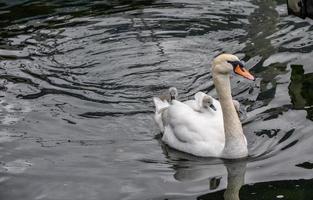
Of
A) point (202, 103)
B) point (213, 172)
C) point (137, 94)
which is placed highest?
point (202, 103)

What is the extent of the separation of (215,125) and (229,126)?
0.40 m

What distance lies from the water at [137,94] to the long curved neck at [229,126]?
14cm

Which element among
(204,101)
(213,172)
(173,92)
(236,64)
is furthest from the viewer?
(173,92)

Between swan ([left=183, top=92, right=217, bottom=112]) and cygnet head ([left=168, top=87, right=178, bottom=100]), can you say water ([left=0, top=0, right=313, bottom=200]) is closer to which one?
cygnet head ([left=168, top=87, right=178, bottom=100])

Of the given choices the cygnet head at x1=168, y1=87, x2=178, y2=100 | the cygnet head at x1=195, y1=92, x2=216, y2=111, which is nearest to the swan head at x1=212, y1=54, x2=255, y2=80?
the cygnet head at x1=195, y1=92, x2=216, y2=111

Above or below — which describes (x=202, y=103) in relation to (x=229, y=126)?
above

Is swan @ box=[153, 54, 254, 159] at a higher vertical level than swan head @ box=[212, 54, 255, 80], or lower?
lower

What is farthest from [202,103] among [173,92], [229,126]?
[173,92]

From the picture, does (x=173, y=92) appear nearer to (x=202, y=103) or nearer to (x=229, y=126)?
(x=202, y=103)

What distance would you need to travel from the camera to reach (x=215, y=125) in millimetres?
8289

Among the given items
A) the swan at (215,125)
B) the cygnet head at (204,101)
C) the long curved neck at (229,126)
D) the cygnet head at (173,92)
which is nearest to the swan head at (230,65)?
the swan at (215,125)

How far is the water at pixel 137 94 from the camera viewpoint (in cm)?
754

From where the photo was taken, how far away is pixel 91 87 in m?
10.1

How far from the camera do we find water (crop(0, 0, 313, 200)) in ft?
24.7
